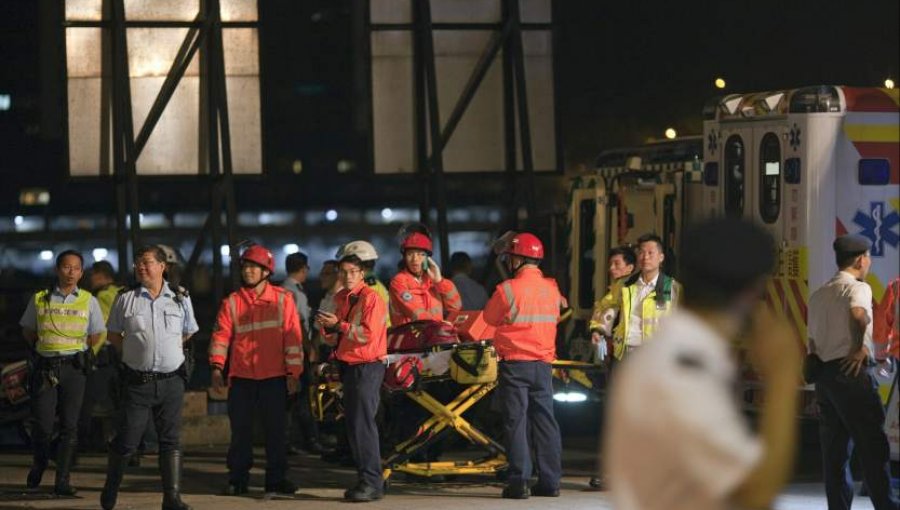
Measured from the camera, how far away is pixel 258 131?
1747 cm

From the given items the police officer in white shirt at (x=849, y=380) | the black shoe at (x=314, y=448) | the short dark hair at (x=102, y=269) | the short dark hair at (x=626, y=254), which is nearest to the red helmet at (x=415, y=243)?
the short dark hair at (x=626, y=254)

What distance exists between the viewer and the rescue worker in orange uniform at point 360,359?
38.8 ft

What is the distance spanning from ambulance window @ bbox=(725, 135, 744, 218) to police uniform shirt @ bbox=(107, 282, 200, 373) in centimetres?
429

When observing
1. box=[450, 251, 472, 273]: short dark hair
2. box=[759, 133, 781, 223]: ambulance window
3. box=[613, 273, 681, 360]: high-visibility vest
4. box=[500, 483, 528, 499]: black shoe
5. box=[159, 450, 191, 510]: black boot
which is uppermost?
box=[759, 133, 781, 223]: ambulance window

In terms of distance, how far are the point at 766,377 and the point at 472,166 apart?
14074 mm

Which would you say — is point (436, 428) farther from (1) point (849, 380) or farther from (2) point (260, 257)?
(1) point (849, 380)

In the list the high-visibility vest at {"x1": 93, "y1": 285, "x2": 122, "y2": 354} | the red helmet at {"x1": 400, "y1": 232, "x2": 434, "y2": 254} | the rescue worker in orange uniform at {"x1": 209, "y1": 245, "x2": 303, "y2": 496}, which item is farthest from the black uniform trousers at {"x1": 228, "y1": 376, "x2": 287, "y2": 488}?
the high-visibility vest at {"x1": 93, "y1": 285, "x2": 122, "y2": 354}

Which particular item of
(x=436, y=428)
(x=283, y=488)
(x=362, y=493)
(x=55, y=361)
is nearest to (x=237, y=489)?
(x=283, y=488)

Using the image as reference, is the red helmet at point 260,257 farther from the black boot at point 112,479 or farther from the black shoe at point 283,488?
the black boot at point 112,479

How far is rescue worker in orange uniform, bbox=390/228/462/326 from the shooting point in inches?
520

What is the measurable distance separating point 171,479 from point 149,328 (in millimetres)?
954

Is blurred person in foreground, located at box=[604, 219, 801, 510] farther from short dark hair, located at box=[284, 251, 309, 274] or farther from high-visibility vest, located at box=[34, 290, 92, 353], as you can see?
short dark hair, located at box=[284, 251, 309, 274]

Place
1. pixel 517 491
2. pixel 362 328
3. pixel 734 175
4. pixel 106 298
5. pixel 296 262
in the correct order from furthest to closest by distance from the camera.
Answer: pixel 296 262, pixel 106 298, pixel 734 175, pixel 517 491, pixel 362 328

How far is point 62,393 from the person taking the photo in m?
12.5
